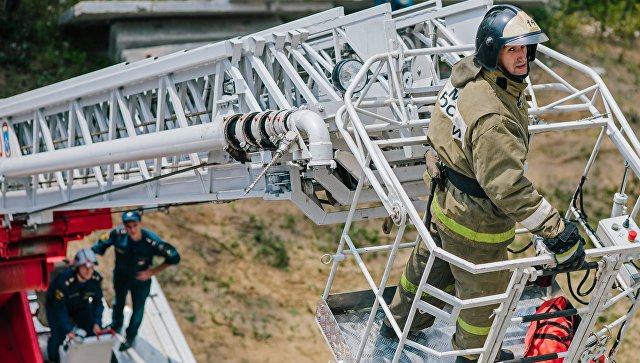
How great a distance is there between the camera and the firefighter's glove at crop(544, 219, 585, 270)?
5027mm

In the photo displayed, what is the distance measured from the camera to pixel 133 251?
31.8 ft

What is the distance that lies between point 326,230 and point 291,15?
3236 millimetres

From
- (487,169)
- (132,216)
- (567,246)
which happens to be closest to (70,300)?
(132,216)

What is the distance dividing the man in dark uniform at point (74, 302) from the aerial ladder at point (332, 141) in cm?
140

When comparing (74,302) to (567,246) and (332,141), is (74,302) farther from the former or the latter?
(567,246)

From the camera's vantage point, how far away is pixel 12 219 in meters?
8.30

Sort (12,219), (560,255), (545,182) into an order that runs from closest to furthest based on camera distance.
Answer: (560,255), (12,219), (545,182)

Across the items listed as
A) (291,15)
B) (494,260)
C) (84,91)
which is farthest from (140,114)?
(291,15)

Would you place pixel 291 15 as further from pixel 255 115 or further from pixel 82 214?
pixel 255 115

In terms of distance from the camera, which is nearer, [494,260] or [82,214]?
[494,260]

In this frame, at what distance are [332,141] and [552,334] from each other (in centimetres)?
164

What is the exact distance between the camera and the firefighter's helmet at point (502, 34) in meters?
5.06

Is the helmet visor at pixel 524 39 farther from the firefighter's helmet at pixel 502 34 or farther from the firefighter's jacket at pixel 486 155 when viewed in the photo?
the firefighter's jacket at pixel 486 155

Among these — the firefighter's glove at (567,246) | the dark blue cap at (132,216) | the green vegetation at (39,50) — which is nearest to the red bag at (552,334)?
the firefighter's glove at (567,246)
